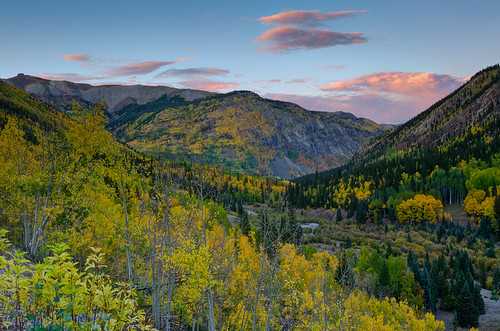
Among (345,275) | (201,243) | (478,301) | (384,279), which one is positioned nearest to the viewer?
(201,243)

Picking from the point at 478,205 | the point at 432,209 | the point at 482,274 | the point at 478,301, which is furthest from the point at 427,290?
the point at 478,205

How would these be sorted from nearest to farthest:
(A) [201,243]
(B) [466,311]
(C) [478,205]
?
(A) [201,243] < (B) [466,311] < (C) [478,205]

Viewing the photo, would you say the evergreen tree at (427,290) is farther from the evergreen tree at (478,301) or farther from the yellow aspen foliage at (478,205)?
Answer: the yellow aspen foliage at (478,205)

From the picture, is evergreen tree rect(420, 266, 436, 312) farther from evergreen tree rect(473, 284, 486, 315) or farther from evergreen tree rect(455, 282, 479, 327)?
evergreen tree rect(473, 284, 486, 315)

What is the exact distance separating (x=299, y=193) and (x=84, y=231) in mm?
149024

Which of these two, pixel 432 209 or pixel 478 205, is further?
pixel 432 209

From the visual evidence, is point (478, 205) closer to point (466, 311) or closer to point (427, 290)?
point (427, 290)

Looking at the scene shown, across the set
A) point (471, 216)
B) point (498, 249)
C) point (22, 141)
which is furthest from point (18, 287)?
point (471, 216)

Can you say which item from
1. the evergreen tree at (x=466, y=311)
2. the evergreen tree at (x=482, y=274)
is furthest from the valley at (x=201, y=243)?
the evergreen tree at (x=482, y=274)

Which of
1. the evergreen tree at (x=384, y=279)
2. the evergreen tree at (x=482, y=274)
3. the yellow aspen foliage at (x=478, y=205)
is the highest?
the yellow aspen foliage at (x=478, y=205)

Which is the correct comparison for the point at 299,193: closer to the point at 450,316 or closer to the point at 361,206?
the point at 361,206

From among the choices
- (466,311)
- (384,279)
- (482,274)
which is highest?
(384,279)

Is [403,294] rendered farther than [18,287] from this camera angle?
Yes

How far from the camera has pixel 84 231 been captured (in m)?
25.8
